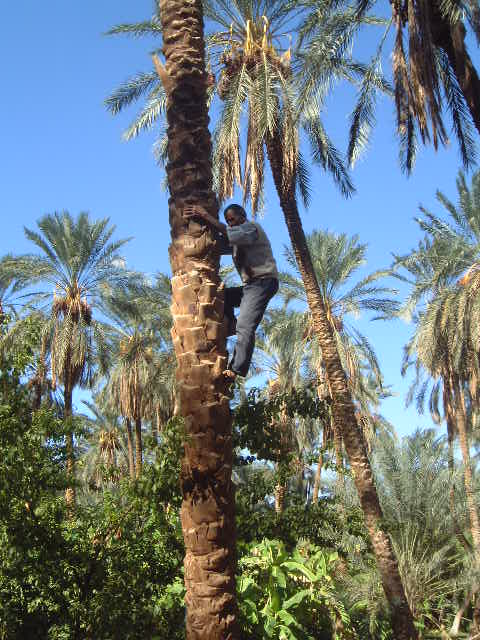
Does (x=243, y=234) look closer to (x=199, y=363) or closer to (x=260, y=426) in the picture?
(x=199, y=363)

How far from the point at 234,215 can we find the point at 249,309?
0.89 meters

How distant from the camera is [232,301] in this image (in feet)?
19.9

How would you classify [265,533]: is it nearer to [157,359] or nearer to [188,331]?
[188,331]

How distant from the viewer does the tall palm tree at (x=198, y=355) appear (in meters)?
4.21

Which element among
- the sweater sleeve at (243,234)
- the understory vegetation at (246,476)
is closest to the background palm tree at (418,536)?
the understory vegetation at (246,476)

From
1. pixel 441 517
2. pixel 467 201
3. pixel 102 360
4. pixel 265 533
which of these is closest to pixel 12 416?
pixel 265 533

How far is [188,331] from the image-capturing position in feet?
15.2

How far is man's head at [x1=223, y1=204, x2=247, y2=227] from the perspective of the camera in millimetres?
5959

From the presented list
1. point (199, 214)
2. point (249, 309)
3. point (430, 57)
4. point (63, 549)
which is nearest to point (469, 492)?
point (430, 57)

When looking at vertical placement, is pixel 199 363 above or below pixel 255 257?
below

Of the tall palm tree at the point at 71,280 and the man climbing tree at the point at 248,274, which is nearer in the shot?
the man climbing tree at the point at 248,274

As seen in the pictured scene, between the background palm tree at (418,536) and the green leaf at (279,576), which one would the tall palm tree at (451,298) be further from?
the green leaf at (279,576)

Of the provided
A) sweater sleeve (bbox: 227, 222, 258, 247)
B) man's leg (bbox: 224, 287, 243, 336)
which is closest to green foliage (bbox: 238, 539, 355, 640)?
man's leg (bbox: 224, 287, 243, 336)

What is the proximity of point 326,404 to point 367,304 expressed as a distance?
16.8m
